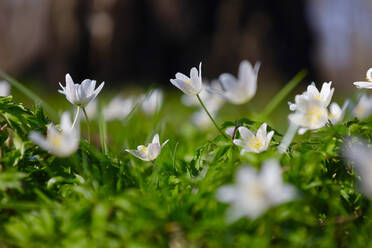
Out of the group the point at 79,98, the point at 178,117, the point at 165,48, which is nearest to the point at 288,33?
the point at 165,48

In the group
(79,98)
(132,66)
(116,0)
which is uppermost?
(79,98)

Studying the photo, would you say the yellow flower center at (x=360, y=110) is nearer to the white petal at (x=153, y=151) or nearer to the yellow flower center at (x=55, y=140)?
the white petal at (x=153, y=151)

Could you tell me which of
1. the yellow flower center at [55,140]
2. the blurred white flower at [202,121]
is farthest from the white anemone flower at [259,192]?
the blurred white flower at [202,121]

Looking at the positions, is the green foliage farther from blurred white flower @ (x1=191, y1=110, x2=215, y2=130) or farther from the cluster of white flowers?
blurred white flower @ (x1=191, y1=110, x2=215, y2=130)

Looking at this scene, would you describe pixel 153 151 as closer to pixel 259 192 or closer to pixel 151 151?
pixel 151 151

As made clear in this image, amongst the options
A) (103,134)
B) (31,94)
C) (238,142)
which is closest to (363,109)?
(238,142)

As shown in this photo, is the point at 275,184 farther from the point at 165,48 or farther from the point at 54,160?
the point at 165,48
